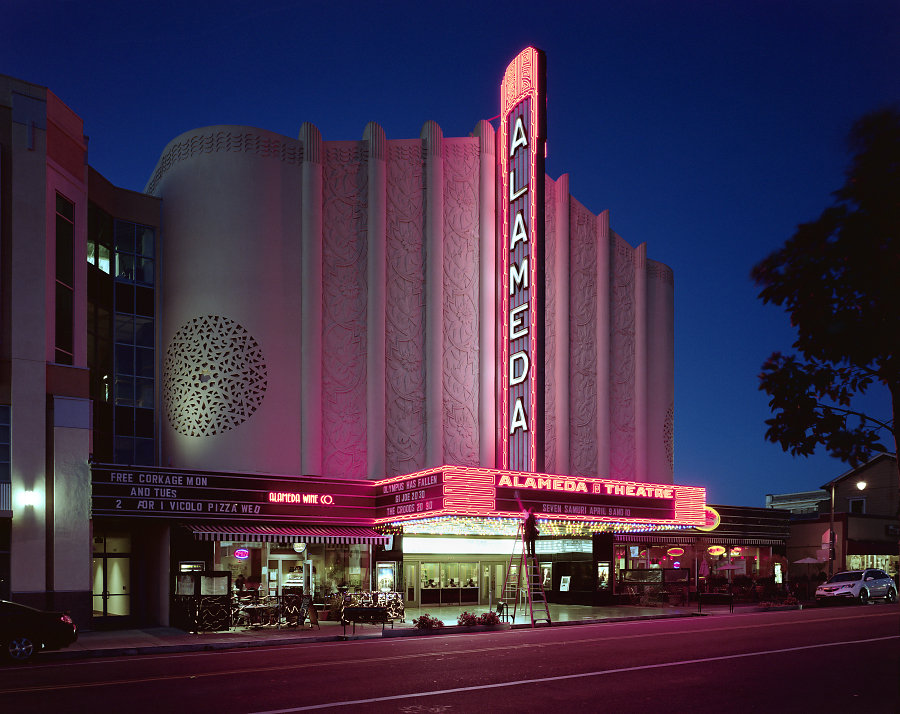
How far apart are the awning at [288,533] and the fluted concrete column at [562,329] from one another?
1023 centimetres

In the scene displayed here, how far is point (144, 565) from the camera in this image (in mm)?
29297

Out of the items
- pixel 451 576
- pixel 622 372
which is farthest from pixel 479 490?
pixel 622 372

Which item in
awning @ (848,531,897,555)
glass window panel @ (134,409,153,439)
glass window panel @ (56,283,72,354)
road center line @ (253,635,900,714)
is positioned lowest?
awning @ (848,531,897,555)

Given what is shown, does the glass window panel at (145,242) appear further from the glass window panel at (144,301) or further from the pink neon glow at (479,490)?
the pink neon glow at (479,490)

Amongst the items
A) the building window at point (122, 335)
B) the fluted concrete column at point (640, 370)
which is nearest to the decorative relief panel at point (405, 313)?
the building window at point (122, 335)

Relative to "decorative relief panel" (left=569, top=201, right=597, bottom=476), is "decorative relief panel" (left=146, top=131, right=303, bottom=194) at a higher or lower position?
higher

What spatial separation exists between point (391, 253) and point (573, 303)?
9.45m

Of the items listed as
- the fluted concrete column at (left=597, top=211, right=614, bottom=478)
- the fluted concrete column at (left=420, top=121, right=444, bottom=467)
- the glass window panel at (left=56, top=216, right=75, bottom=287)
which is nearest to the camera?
the glass window panel at (left=56, top=216, right=75, bottom=287)

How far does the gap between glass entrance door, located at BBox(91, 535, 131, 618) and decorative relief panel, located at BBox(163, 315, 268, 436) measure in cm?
538

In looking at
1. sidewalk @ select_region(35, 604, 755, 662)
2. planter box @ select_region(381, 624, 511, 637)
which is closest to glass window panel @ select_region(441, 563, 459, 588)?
sidewalk @ select_region(35, 604, 755, 662)

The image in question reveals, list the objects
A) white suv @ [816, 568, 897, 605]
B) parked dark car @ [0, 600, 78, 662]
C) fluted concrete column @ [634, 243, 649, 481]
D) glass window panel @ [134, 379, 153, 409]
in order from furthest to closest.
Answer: fluted concrete column @ [634, 243, 649, 481] → white suv @ [816, 568, 897, 605] → glass window panel @ [134, 379, 153, 409] → parked dark car @ [0, 600, 78, 662]

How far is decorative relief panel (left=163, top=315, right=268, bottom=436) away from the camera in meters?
32.9

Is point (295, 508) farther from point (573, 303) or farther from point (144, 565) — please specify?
point (573, 303)

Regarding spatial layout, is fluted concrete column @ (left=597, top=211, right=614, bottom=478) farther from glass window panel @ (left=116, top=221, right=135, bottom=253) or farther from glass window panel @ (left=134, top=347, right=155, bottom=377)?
glass window panel @ (left=116, top=221, right=135, bottom=253)
